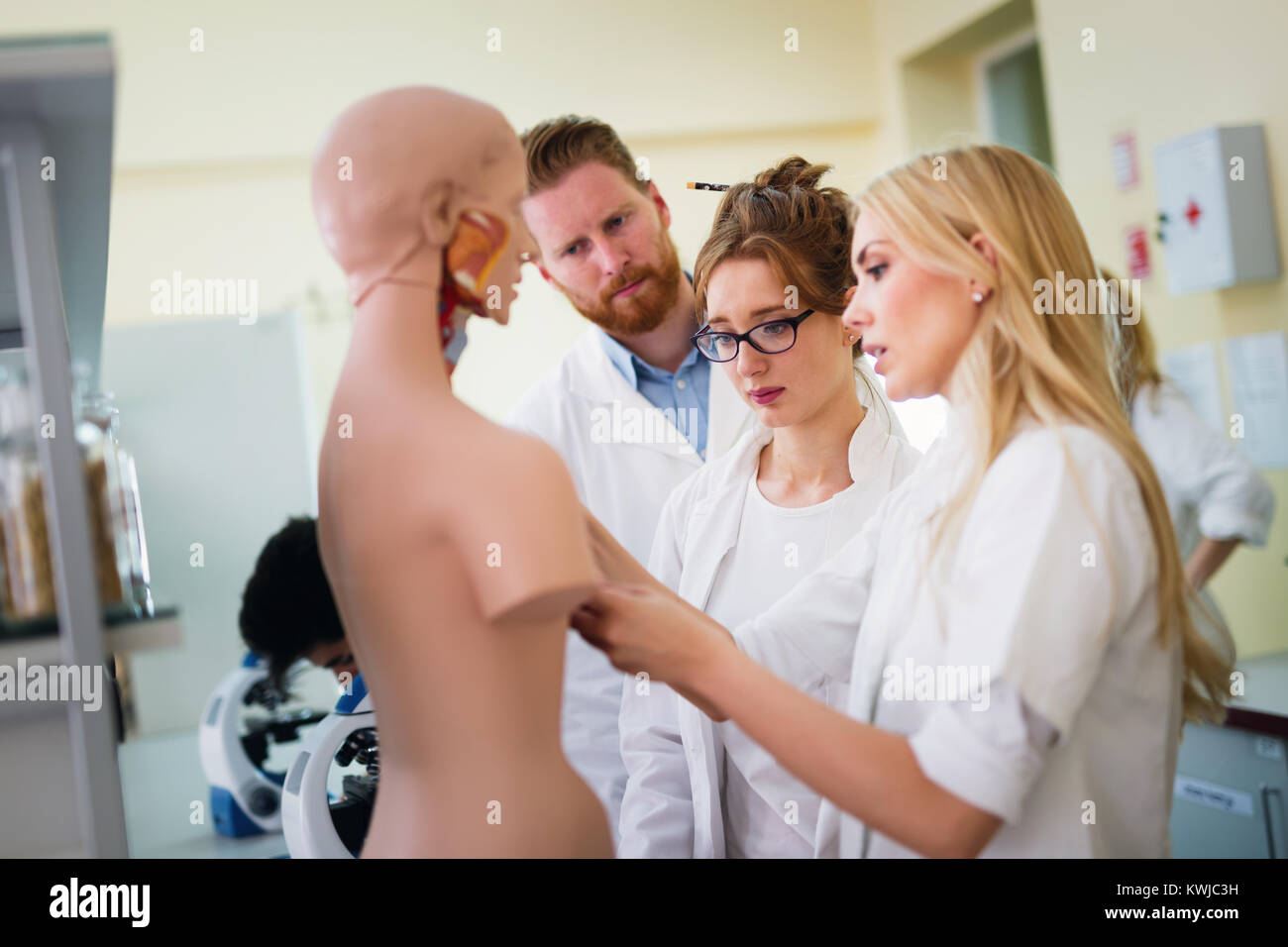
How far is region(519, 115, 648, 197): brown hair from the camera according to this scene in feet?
5.83

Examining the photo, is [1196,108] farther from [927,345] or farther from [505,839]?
[505,839]

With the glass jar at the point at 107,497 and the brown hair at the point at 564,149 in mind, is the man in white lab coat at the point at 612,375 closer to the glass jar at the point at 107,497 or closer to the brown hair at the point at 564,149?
the brown hair at the point at 564,149

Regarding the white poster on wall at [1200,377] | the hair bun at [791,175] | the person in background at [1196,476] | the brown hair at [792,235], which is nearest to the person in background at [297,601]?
the brown hair at [792,235]

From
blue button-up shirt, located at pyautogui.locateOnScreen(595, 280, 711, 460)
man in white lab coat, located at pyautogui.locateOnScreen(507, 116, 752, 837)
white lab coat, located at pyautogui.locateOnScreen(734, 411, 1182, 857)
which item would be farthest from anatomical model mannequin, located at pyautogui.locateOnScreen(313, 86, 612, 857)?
blue button-up shirt, located at pyautogui.locateOnScreen(595, 280, 711, 460)

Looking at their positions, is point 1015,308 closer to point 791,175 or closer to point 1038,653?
point 1038,653

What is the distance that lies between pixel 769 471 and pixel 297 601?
3.11 feet

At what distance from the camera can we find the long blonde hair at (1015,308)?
1018 millimetres

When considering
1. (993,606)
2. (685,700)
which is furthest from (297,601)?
(993,606)

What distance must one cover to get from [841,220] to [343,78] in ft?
11.6

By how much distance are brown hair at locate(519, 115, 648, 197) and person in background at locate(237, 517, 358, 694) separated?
30.3 inches

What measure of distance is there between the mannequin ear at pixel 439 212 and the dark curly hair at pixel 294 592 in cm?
114

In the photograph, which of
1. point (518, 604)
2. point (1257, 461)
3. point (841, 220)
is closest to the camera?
point (518, 604)

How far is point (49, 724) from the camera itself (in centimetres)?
160
